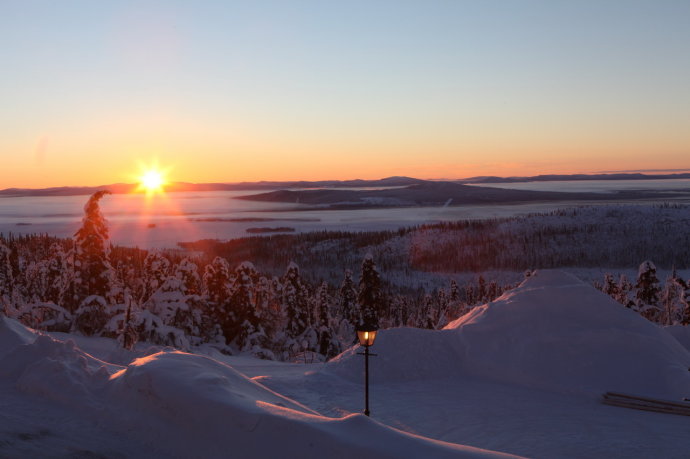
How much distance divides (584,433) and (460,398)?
4094 millimetres

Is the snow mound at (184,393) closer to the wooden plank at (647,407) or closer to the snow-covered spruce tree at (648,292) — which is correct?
the wooden plank at (647,407)

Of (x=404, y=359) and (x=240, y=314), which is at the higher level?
(x=404, y=359)

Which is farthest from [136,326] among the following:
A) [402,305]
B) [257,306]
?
[402,305]

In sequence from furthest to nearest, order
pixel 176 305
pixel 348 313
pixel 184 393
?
pixel 348 313, pixel 176 305, pixel 184 393

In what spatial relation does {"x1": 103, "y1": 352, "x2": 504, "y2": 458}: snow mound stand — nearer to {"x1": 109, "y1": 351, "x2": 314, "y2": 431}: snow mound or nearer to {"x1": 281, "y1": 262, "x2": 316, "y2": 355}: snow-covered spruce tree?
{"x1": 109, "y1": 351, "x2": 314, "y2": 431}: snow mound

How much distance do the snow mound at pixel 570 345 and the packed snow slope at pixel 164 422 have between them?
11.0 metres

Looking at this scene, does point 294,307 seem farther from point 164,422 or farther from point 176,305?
point 164,422

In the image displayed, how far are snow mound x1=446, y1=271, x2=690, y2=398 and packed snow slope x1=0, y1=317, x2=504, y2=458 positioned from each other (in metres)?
11.0

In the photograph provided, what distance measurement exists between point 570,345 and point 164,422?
1534 centimetres

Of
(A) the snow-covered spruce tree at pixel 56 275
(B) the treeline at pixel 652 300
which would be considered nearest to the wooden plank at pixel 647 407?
(A) the snow-covered spruce tree at pixel 56 275

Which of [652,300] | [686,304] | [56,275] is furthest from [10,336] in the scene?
[652,300]

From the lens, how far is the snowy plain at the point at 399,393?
7844 millimetres

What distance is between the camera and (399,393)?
1744cm

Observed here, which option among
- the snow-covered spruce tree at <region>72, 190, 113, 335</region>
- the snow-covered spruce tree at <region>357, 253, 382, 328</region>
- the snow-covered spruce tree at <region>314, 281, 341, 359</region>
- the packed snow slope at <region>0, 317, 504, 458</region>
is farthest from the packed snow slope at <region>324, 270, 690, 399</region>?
the snow-covered spruce tree at <region>357, 253, 382, 328</region>
